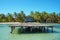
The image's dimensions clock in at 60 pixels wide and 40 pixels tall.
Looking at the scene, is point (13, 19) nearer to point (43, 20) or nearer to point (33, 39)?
point (43, 20)

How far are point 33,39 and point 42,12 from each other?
4796cm

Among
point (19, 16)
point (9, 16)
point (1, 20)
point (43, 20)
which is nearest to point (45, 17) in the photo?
point (43, 20)

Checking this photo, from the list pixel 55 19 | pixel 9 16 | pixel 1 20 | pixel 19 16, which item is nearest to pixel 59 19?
pixel 55 19

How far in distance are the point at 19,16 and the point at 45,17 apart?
38.1 ft

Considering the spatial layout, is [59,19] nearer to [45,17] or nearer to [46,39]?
[45,17]

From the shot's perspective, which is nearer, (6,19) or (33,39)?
(33,39)

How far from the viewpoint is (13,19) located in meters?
60.5

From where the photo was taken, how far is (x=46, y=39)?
14992 mm

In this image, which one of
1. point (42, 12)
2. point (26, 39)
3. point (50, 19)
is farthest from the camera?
point (42, 12)

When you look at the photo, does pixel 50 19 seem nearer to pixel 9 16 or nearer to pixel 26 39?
pixel 9 16

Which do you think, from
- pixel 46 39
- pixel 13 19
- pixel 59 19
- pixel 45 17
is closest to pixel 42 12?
pixel 45 17

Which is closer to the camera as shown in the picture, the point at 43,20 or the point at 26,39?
the point at 26,39

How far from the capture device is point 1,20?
196ft

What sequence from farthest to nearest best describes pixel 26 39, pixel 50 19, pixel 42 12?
1. pixel 42 12
2. pixel 50 19
3. pixel 26 39
